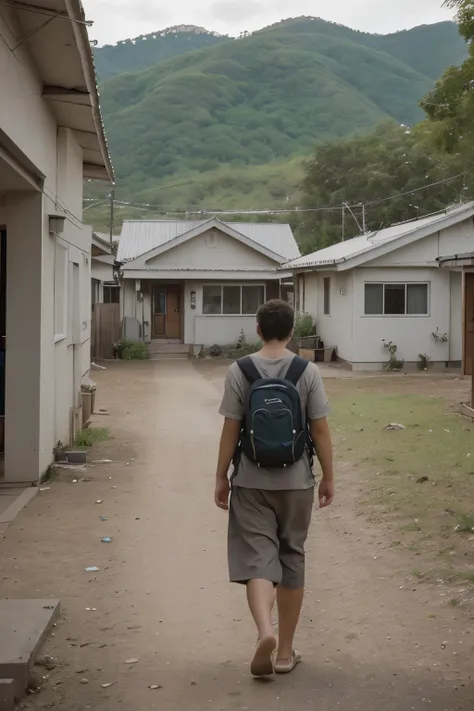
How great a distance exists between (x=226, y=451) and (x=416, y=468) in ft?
20.6

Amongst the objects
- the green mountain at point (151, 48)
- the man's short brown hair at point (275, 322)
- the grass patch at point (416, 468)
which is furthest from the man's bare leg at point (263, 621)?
the green mountain at point (151, 48)

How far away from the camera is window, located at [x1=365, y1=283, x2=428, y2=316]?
25672 millimetres

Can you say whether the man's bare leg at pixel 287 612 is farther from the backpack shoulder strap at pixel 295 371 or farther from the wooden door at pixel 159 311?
the wooden door at pixel 159 311

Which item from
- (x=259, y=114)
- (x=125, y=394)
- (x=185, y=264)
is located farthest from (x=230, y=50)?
(x=125, y=394)

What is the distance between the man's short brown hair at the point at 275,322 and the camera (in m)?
5.01

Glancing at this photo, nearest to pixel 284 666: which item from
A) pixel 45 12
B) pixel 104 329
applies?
pixel 45 12

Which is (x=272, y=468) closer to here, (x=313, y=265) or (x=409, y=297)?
(x=409, y=297)

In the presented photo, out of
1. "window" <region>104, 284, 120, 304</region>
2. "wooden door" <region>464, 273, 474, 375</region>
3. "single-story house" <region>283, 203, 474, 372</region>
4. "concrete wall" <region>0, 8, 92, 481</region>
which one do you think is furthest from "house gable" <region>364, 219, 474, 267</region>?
"concrete wall" <region>0, 8, 92, 481</region>

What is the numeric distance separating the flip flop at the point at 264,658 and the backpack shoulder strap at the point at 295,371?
4.07 ft

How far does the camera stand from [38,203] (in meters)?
9.61

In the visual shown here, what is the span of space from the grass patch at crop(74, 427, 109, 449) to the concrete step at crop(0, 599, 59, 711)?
674 cm

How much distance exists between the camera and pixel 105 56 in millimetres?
158250

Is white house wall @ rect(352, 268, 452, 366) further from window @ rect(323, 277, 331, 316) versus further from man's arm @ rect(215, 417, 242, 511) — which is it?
man's arm @ rect(215, 417, 242, 511)

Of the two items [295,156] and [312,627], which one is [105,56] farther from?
[312,627]
